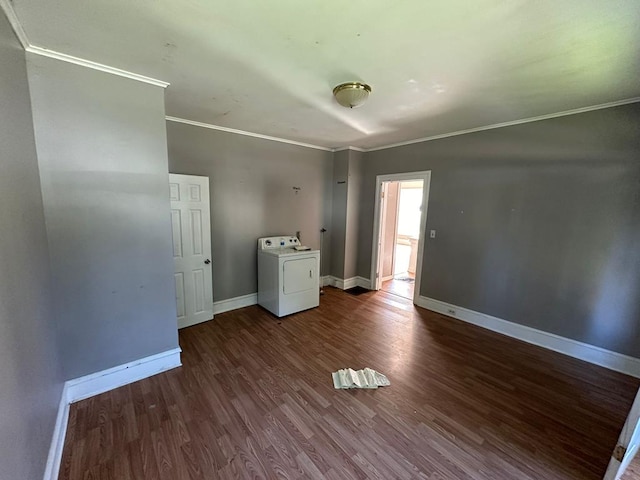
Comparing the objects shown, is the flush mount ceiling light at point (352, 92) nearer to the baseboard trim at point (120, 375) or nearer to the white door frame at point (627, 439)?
the white door frame at point (627, 439)

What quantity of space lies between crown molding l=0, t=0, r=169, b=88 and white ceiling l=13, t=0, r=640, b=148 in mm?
47

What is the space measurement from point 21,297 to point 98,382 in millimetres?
1263

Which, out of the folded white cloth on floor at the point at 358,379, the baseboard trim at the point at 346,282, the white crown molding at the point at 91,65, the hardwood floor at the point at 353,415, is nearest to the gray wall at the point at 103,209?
the white crown molding at the point at 91,65

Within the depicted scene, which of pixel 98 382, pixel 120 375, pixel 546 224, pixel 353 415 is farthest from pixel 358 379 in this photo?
pixel 546 224

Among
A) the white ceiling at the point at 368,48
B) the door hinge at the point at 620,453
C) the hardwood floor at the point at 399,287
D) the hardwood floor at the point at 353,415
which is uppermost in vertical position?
the white ceiling at the point at 368,48

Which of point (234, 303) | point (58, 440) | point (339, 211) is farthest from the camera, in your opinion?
point (339, 211)

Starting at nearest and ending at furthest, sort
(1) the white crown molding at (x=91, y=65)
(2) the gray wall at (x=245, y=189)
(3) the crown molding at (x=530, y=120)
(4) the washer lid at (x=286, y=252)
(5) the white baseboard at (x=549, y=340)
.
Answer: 1. (1) the white crown molding at (x=91, y=65)
2. (3) the crown molding at (x=530, y=120)
3. (5) the white baseboard at (x=549, y=340)
4. (2) the gray wall at (x=245, y=189)
5. (4) the washer lid at (x=286, y=252)

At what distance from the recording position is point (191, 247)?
3104mm

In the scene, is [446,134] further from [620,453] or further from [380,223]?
[620,453]

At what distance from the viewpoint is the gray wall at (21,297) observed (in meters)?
1.01

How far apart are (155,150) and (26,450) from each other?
1.94m

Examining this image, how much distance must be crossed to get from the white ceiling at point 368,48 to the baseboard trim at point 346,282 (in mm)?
3047

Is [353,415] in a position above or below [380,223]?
below

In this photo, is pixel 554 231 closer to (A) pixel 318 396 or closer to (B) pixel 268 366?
(A) pixel 318 396
